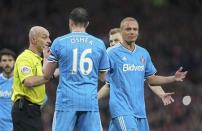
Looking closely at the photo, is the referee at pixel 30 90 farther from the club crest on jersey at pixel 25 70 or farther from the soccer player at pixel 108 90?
the soccer player at pixel 108 90

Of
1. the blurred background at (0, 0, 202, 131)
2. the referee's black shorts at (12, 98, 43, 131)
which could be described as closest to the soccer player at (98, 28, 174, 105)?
the referee's black shorts at (12, 98, 43, 131)

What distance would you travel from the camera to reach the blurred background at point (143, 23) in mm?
23453

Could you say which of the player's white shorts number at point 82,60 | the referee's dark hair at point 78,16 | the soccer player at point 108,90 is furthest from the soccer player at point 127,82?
the referee's dark hair at point 78,16

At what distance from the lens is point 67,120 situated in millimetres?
9859

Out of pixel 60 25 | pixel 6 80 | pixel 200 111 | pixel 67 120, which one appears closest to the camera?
pixel 67 120

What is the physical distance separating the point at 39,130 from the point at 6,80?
303cm

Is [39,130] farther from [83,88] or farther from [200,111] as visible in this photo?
[200,111]

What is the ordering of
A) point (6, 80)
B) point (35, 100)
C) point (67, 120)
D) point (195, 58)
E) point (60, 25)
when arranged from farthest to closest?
1. point (60, 25)
2. point (195, 58)
3. point (6, 80)
4. point (35, 100)
5. point (67, 120)

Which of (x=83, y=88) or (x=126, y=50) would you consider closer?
(x=83, y=88)

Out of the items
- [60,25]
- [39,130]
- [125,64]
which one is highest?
[60,25]

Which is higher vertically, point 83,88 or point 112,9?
point 112,9

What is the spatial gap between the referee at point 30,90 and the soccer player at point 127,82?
3.19 ft

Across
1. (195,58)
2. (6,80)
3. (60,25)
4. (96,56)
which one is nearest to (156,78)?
(96,56)

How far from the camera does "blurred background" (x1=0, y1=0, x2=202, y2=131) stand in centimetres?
2345
